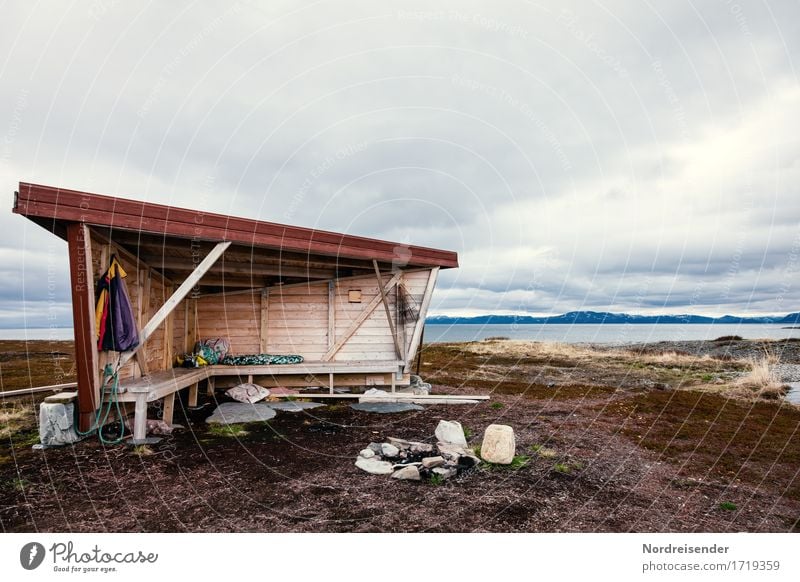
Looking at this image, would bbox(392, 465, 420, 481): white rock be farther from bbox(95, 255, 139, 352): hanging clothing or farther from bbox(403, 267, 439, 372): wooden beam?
bbox(403, 267, 439, 372): wooden beam

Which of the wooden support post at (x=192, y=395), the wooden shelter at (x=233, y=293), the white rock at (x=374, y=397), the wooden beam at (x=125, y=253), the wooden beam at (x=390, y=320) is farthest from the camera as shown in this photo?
the wooden beam at (x=390, y=320)

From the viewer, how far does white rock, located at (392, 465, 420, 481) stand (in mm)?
5211

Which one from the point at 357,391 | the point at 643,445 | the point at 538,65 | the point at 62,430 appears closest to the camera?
the point at 62,430

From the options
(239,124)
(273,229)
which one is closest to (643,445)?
(273,229)

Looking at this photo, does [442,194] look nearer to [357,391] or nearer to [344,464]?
[357,391]

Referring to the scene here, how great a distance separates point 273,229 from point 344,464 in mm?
4243

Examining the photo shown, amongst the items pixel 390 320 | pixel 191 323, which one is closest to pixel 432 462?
pixel 390 320

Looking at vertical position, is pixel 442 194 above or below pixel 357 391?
above

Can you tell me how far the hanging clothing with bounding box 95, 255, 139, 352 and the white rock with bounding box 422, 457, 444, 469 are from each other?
474cm

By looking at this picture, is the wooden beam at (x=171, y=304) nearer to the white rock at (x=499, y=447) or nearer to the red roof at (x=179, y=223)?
the red roof at (x=179, y=223)

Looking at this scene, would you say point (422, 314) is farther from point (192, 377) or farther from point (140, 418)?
point (140, 418)

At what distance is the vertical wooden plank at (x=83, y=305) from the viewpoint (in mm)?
6000

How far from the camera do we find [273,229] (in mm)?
8000

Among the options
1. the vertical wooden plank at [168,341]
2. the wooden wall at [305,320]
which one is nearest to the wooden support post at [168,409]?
the vertical wooden plank at [168,341]
